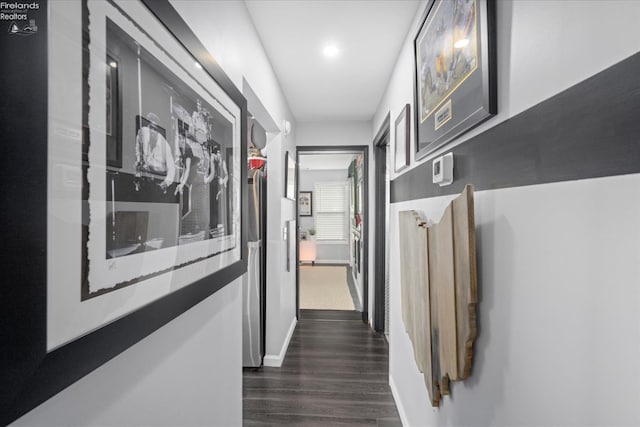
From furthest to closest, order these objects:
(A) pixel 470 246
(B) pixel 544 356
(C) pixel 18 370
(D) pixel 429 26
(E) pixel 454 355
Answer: (D) pixel 429 26
(E) pixel 454 355
(A) pixel 470 246
(B) pixel 544 356
(C) pixel 18 370

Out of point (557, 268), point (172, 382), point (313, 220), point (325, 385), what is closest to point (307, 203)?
point (313, 220)

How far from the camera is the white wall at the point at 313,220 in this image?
8016mm

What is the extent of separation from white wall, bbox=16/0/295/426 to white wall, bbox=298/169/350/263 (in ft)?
19.8

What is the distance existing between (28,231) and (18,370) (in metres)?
0.20

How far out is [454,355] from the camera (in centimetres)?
109

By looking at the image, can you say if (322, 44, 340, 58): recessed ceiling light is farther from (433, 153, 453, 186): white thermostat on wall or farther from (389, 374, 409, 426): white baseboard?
(389, 374, 409, 426): white baseboard

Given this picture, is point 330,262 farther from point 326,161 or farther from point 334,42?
point 334,42

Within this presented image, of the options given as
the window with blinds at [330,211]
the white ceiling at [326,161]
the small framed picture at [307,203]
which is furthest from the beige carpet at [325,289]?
the white ceiling at [326,161]

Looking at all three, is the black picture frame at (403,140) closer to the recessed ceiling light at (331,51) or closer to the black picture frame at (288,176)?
the recessed ceiling light at (331,51)

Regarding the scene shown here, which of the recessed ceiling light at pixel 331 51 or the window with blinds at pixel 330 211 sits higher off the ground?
the recessed ceiling light at pixel 331 51

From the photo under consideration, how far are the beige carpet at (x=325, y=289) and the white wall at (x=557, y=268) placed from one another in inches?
139

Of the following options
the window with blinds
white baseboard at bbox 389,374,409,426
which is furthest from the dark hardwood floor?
the window with blinds

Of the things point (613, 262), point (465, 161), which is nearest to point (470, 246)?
point (465, 161)

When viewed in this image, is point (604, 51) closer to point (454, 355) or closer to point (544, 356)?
point (544, 356)
